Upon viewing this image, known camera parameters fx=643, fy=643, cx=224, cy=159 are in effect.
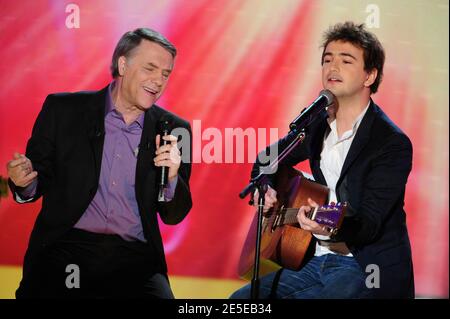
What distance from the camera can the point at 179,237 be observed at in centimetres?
396

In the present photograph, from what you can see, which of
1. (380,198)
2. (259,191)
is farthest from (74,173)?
(380,198)

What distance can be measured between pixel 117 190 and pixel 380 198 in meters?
1.38

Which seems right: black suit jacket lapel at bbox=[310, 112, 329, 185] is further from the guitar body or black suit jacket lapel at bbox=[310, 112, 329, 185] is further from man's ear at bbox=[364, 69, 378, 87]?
man's ear at bbox=[364, 69, 378, 87]

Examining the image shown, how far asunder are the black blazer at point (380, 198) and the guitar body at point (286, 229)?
180 millimetres

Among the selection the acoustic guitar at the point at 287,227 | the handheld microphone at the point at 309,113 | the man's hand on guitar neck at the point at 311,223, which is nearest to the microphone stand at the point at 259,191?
the handheld microphone at the point at 309,113

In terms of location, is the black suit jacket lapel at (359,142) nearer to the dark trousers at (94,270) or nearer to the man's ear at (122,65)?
the dark trousers at (94,270)

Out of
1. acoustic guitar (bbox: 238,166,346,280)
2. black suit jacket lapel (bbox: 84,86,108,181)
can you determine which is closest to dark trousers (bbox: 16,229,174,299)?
black suit jacket lapel (bbox: 84,86,108,181)

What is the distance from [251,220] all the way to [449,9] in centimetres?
179

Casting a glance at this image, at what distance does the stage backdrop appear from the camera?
152 inches

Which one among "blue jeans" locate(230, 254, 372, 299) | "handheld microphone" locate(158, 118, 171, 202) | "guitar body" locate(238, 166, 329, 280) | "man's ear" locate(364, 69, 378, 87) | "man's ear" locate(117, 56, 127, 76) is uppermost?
"man's ear" locate(117, 56, 127, 76)

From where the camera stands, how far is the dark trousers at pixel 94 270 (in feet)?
10.9

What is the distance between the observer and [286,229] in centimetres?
346

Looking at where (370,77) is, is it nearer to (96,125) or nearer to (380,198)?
(380,198)

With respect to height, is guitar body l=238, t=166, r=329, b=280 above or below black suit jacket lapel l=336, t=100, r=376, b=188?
below
